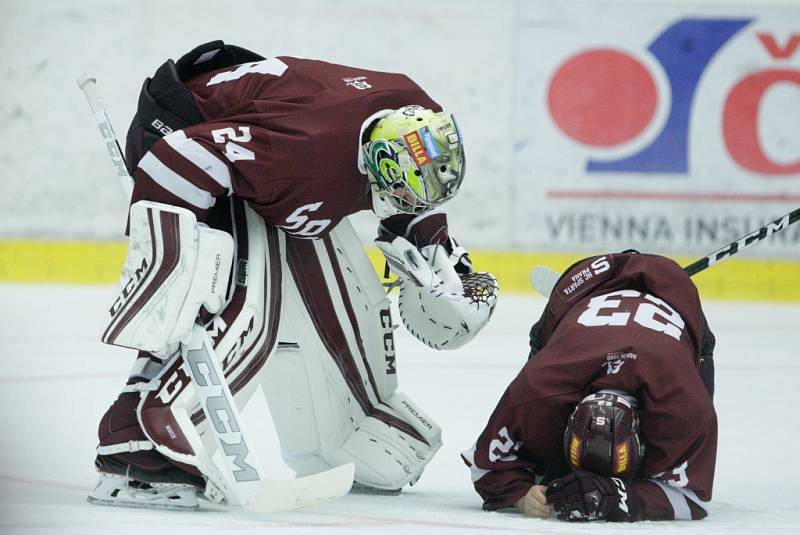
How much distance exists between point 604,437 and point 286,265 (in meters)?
0.82

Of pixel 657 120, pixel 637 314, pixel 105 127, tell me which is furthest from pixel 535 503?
pixel 657 120

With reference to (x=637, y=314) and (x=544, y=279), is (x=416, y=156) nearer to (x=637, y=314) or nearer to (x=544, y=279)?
(x=637, y=314)

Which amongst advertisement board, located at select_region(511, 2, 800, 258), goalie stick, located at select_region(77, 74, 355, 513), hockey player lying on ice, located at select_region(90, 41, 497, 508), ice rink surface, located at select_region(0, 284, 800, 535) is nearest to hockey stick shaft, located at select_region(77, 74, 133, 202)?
hockey player lying on ice, located at select_region(90, 41, 497, 508)

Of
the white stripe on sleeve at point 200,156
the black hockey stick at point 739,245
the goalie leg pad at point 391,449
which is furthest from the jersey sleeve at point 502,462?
the black hockey stick at point 739,245

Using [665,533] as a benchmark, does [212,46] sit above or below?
above

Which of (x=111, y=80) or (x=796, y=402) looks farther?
(x=111, y=80)

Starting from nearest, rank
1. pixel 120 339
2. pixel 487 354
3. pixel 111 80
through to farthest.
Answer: pixel 120 339
pixel 487 354
pixel 111 80

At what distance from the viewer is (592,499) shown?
2.58 meters

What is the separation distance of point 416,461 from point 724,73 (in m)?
3.82

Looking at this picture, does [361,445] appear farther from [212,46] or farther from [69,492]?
[212,46]

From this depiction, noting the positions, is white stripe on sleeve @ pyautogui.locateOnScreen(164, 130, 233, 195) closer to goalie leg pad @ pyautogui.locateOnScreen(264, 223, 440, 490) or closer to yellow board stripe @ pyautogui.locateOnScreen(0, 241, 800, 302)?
goalie leg pad @ pyautogui.locateOnScreen(264, 223, 440, 490)

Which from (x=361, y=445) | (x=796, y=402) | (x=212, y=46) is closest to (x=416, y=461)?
(x=361, y=445)

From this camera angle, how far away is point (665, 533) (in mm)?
2527

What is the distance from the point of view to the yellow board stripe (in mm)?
6359
